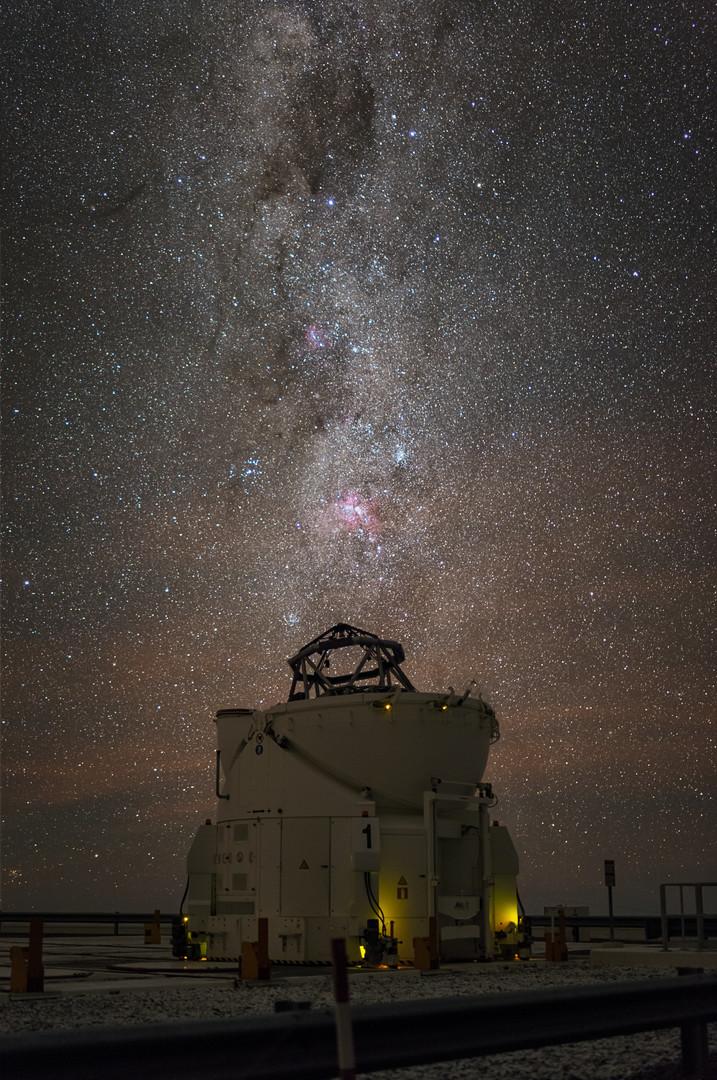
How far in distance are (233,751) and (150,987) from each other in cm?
892

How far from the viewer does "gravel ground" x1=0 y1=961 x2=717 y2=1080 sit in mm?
7211

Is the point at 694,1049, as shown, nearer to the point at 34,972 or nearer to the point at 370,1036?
the point at 370,1036

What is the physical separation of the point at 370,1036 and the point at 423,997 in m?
8.54

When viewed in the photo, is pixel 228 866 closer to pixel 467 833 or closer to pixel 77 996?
pixel 467 833

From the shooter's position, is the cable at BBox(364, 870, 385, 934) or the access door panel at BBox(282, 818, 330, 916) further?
the access door panel at BBox(282, 818, 330, 916)

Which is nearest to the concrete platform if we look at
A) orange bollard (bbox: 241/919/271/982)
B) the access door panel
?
the access door panel

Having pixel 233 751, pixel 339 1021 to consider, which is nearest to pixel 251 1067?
pixel 339 1021

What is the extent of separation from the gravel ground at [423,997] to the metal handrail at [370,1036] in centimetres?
66

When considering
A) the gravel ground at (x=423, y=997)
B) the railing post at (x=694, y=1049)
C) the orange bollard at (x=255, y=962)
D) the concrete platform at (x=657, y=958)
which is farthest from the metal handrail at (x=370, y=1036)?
the orange bollard at (x=255, y=962)

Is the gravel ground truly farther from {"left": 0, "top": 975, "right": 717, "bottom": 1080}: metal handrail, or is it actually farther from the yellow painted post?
{"left": 0, "top": 975, "right": 717, "bottom": 1080}: metal handrail

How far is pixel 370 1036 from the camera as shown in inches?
202

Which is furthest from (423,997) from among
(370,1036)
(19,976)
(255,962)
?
(370,1036)

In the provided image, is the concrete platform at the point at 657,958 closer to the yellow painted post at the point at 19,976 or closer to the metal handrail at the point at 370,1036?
the yellow painted post at the point at 19,976

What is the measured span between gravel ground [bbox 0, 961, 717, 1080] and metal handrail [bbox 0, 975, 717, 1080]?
0.66m
